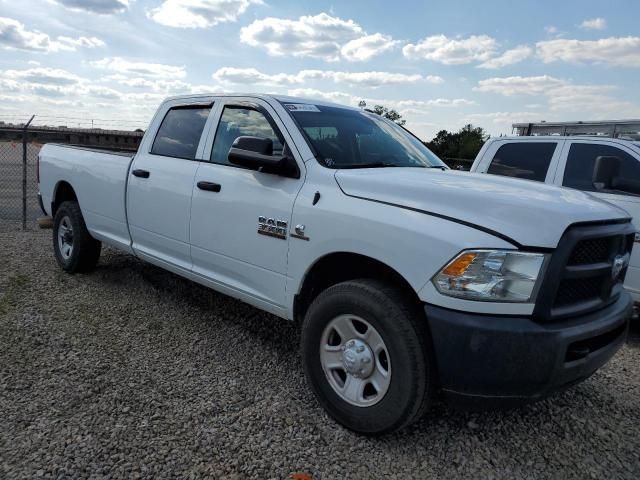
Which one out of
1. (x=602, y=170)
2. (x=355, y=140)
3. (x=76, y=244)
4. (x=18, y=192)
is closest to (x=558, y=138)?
(x=602, y=170)

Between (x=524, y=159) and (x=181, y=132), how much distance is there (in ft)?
12.2

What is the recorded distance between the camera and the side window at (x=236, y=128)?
3613 millimetres

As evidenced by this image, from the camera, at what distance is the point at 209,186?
12.1 feet

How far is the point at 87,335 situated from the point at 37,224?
5861 mm

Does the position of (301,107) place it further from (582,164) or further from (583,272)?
(582,164)

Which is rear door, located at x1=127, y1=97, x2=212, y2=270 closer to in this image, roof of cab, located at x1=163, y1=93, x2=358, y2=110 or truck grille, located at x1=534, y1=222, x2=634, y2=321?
roof of cab, located at x1=163, y1=93, x2=358, y2=110

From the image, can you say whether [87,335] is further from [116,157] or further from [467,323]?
[467,323]

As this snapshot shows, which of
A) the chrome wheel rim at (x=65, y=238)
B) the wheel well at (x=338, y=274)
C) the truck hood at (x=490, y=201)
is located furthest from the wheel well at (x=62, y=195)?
the truck hood at (x=490, y=201)

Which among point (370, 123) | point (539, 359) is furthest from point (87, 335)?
point (539, 359)

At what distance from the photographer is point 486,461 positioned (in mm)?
2705

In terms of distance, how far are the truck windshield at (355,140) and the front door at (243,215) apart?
201 millimetres

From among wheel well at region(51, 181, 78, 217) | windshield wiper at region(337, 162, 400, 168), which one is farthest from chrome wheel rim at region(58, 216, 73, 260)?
windshield wiper at region(337, 162, 400, 168)

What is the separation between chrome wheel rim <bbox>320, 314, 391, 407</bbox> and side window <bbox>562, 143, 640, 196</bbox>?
3.35 m

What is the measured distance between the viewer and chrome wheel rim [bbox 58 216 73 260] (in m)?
5.66
